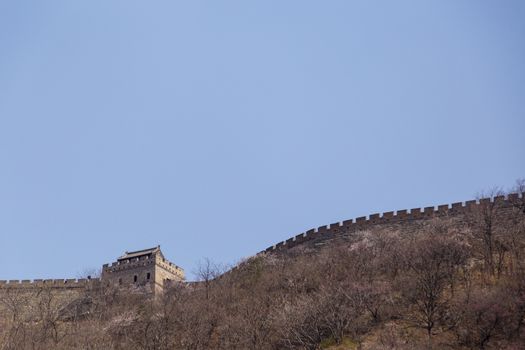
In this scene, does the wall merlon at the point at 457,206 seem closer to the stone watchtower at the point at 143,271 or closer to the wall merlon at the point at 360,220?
the wall merlon at the point at 360,220

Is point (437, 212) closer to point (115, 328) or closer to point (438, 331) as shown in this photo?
point (438, 331)

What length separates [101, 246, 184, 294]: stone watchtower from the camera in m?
60.2

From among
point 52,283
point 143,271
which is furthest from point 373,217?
point 52,283

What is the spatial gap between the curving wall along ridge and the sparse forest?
1.88 feet

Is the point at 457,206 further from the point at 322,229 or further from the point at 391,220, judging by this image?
the point at 322,229

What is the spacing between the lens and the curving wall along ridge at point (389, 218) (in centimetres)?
4512

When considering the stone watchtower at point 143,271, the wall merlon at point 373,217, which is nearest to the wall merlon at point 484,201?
the wall merlon at point 373,217

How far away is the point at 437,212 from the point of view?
1873 inches

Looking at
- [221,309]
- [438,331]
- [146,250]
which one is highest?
[146,250]

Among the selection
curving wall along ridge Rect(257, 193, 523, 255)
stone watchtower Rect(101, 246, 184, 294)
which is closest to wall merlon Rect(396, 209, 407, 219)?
curving wall along ridge Rect(257, 193, 523, 255)

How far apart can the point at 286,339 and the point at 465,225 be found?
50.0 ft

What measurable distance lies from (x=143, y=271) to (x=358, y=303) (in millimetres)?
28133

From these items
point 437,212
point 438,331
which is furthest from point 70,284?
point 438,331

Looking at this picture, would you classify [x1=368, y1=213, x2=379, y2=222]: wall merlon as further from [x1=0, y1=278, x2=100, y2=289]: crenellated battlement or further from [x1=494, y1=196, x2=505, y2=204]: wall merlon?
[x1=0, y1=278, x2=100, y2=289]: crenellated battlement
